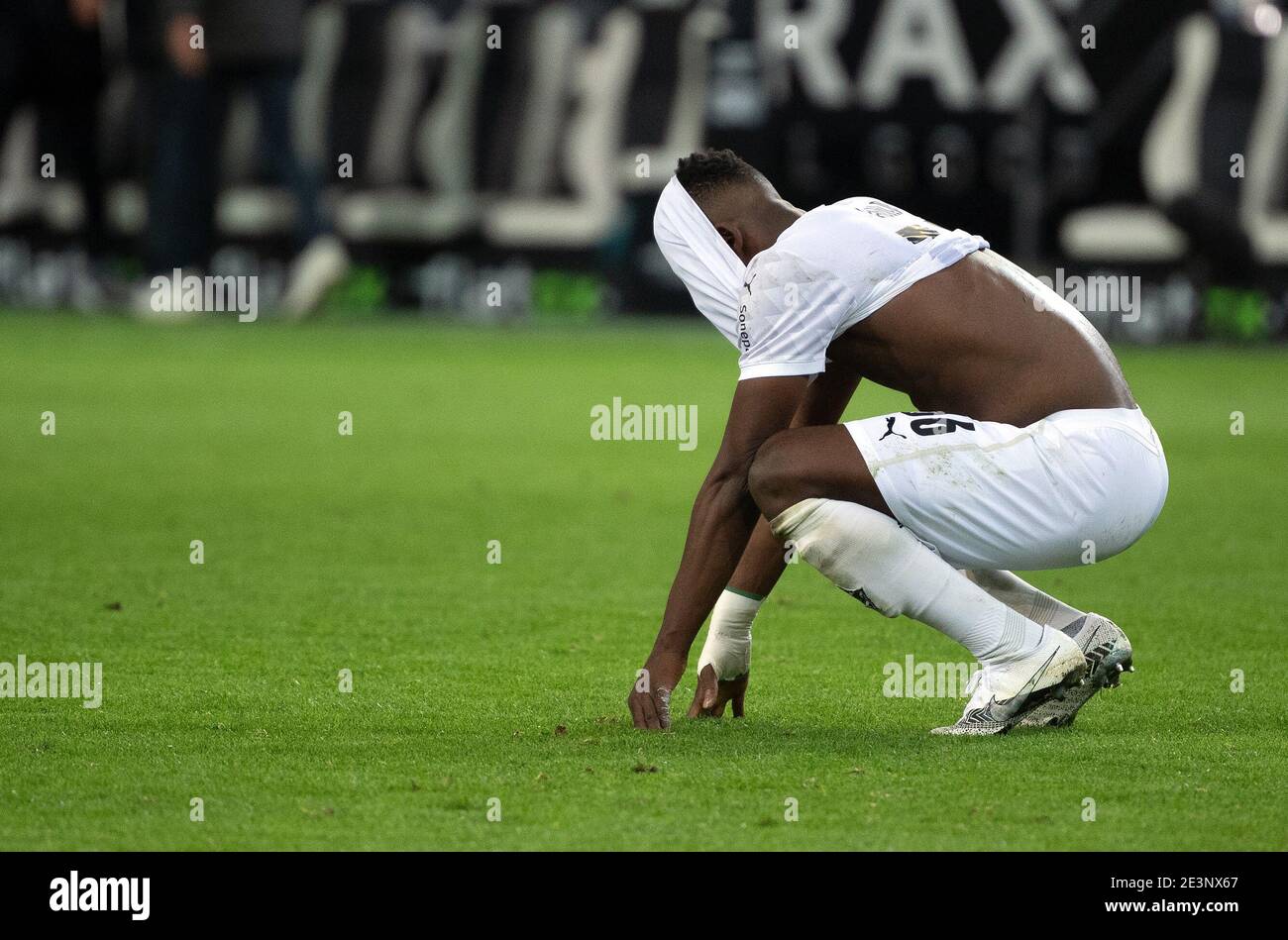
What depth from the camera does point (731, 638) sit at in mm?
4938

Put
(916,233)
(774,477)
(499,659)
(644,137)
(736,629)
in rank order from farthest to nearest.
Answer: (644,137)
(499,659)
(736,629)
(916,233)
(774,477)

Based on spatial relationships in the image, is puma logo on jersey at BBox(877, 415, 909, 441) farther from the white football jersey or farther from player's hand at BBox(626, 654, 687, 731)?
player's hand at BBox(626, 654, 687, 731)

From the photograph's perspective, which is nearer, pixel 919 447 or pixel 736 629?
pixel 919 447

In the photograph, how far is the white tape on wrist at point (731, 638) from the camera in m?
4.94

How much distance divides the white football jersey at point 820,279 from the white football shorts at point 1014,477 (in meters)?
0.22

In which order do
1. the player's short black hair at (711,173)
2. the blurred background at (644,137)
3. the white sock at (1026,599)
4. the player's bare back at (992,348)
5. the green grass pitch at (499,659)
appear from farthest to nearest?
the blurred background at (644,137) → the white sock at (1026,599) → the player's short black hair at (711,173) → the player's bare back at (992,348) → the green grass pitch at (499,659)

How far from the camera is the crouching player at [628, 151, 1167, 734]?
15.0 ft

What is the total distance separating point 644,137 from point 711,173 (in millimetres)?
12770

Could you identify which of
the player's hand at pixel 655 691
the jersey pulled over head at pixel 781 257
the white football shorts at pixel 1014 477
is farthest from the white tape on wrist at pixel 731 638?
the jersey pulled over head at pixel 781 257

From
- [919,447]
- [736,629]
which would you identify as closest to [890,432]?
[919,447]

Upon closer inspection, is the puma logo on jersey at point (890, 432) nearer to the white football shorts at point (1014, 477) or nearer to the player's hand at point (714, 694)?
the white football shorts at point (1014, 477)

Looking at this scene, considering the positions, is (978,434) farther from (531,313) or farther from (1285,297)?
(531,313)

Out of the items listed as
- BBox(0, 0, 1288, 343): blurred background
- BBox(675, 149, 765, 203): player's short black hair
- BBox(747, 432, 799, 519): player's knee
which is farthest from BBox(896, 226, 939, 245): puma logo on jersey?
BBox(0, 0, 1288, 343): blurred background

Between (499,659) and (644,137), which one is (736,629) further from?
(644,137)
